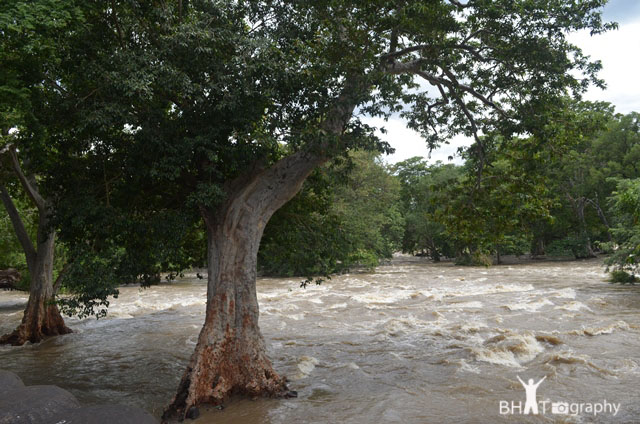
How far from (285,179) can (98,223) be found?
3.53 m

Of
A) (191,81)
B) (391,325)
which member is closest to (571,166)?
(391,325)

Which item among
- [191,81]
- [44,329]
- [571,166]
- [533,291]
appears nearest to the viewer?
[191,81]

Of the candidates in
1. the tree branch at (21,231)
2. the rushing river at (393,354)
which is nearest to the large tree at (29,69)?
the tree branch at (21,231)

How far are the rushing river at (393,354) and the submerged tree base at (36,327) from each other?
1.23 feet

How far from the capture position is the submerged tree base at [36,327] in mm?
13547

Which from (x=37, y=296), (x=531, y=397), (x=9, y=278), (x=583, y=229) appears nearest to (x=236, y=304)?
(x=531, y=397)

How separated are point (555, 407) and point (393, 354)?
460 cm

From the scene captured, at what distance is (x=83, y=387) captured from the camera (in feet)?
32.4

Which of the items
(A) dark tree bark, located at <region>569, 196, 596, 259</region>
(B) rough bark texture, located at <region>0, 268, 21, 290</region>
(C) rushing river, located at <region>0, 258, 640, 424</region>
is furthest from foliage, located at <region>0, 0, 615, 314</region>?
(A) dark tree bark, located at <region>569, 196, 596, 259</region>

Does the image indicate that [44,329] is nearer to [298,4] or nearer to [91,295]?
[91,295]

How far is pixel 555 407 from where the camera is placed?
25.5ft

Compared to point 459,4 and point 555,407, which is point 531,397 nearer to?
point 555,407

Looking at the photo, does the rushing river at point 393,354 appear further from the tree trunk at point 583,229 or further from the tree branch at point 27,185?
the tree trunk at point 583,229

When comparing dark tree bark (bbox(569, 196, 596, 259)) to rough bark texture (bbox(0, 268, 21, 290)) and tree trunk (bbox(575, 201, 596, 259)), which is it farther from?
rough bark texture (bbox(0, 268, 21, 290))
